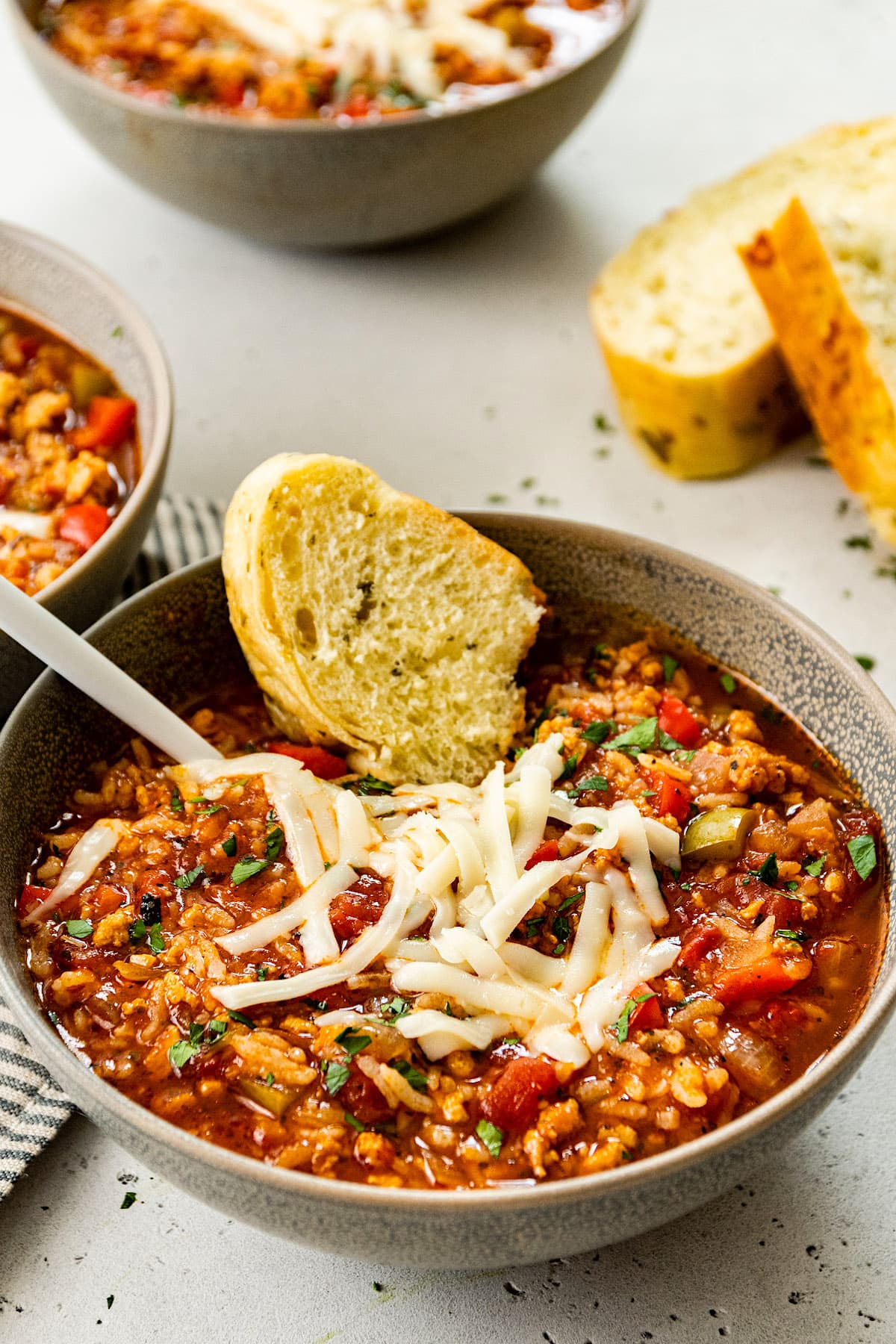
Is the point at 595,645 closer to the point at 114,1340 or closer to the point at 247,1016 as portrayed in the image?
the point at 247,1016

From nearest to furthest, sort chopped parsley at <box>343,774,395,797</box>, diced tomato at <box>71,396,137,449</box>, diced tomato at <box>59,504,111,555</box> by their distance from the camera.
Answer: chopped parsley at <box>343,774,395,797</box>
diced tomato at <box>59,504,111,555</box>
diced tomato at <box>71,396,137,449</box>

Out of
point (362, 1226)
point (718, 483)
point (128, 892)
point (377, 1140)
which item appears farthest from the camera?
point (718, 483)

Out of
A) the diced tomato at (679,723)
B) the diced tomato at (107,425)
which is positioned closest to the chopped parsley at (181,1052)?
the diced tomato at (679,723)

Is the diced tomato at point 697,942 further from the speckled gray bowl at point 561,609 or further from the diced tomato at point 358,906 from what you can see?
the diced tomato at point 358,906

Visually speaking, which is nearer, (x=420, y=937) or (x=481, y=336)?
(x=420, y=937)

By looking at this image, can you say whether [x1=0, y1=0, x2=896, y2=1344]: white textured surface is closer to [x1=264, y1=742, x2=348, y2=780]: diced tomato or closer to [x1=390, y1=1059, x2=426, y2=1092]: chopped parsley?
[x1=390, y1=1059, x2=426, y2=1092]: chopped parsley

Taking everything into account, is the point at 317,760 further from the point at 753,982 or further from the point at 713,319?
the point at 713,319

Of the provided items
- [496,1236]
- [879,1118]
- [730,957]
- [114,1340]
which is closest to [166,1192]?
[114,1340]

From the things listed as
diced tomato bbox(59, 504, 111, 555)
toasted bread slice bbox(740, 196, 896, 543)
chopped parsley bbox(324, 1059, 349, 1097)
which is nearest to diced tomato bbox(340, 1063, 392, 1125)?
chopped parsley bbox(324, 1059, 349, 1097)
